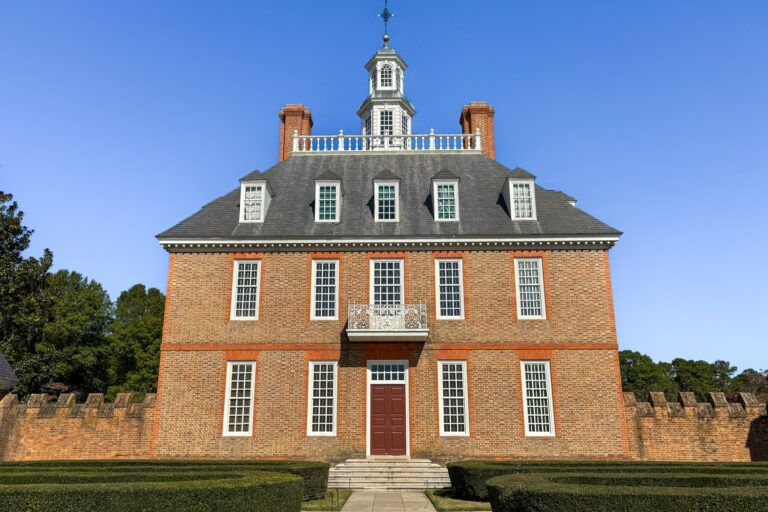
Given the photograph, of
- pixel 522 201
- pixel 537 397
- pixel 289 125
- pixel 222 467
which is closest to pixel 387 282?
pixel 522 201

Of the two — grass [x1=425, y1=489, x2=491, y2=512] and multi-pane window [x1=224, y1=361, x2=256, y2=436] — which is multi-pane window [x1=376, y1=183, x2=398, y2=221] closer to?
multi-pane window [x1=224, y1=361, x2=256, y2=436]

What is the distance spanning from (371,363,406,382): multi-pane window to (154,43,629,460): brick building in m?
0.05

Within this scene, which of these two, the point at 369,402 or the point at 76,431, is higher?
the point at 369,402

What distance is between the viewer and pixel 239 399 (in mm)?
19797

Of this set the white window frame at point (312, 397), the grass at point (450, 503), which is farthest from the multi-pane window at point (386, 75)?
the grass at point (450, 503)

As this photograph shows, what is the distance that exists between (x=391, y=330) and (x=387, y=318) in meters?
0.48

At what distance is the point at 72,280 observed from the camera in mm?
51906

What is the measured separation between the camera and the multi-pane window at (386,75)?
30.5 m

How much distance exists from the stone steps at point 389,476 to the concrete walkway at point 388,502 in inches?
33.3

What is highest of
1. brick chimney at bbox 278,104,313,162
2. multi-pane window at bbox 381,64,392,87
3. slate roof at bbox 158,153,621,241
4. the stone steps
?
multi-pane window at bbox 381,64,392,87

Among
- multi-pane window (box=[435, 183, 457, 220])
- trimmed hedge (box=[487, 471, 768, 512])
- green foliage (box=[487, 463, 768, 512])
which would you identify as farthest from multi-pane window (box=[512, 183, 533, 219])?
trimmed hedge (box=[487, 471, 768, 512])

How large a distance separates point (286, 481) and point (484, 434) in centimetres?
1037

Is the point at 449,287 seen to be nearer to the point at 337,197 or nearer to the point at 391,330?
the point at 391,330

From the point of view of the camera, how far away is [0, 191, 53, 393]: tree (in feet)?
94.8
